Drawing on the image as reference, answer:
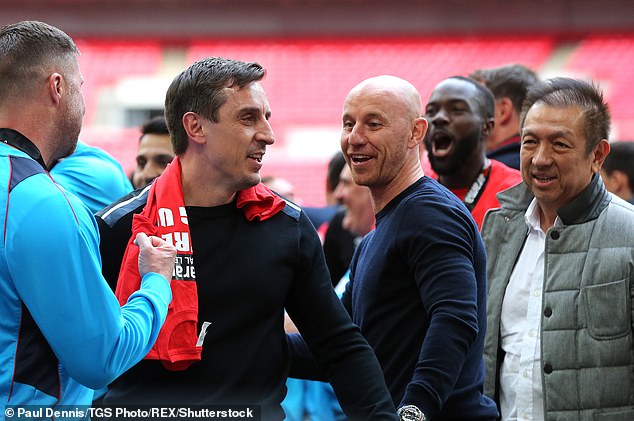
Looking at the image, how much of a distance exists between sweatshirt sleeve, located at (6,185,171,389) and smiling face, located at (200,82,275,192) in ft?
1.88

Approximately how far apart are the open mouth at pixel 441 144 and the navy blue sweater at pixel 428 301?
4.08 feet

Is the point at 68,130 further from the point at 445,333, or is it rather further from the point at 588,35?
the point at 588,35

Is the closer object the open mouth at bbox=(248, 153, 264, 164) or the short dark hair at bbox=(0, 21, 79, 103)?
the short dark hair at bbox=(0, 21, 79, 103)

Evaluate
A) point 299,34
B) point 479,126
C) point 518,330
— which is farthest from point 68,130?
point 299,34

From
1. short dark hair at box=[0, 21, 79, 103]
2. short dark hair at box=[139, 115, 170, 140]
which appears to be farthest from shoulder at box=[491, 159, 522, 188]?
short dark hair at box=[0, 21, 79, 103]

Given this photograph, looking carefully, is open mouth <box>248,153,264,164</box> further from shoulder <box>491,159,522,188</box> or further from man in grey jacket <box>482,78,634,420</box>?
shoulder <box>491,159,522,188</box>

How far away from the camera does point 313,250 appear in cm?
266

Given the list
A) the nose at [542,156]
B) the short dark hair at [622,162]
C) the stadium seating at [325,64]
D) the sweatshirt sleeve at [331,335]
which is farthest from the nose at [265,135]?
the stadium seating at [325,64]

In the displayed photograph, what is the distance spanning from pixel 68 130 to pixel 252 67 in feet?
2.05

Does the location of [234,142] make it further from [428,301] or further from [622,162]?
[622,162]

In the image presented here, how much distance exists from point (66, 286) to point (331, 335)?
892 mm

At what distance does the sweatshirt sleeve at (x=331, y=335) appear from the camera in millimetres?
2623

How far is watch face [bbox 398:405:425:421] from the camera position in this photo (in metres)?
2.57

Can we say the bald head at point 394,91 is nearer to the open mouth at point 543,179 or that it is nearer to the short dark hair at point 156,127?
the open mouth at point 543,179
